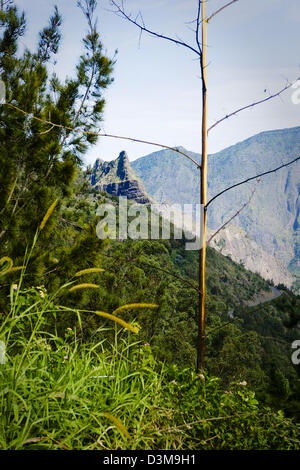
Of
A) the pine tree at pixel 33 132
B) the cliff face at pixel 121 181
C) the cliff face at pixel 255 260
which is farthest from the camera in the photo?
the cliff face at pixel 255 260

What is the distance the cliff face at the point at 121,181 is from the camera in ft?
347

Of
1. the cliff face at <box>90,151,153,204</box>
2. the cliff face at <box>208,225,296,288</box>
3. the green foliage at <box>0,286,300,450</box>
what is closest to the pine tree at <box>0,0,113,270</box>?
the green foliage at <box>0,286,300,450</box>

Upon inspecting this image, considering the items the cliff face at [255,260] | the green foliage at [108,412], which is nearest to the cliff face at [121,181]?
the cliff face at [255,260]

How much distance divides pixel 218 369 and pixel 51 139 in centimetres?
2614

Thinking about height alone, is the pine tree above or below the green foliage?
above

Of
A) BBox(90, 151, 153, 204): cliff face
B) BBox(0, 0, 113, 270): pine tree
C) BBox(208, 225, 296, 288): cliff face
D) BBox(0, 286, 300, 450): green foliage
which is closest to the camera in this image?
BBox(0, 286, 300, 450): green foliage

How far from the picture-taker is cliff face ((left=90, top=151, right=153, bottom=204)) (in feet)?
347

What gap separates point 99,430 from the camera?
1.00 meters

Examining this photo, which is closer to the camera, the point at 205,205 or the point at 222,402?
the point at 222,402

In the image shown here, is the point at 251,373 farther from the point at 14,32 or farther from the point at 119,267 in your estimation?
the point at 14,32

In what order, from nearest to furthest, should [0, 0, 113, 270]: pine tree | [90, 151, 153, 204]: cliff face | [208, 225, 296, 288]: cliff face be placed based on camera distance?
[0, 0, 113, 270]: pine tree → [90, 151, 153, 204]: cliff face → [208, 225, 296, 288]: cliff face

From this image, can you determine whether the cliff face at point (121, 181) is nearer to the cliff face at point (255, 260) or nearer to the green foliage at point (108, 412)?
the cliff face at point (255, 260)

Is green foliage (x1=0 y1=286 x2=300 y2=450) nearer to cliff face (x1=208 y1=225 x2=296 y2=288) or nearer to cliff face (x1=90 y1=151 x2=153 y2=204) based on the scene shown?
cliff face (x1=90 y1=151 x2=153 y2=204)
